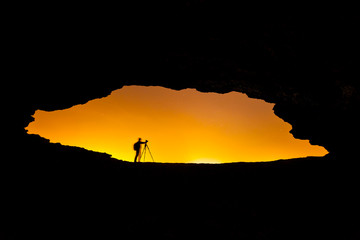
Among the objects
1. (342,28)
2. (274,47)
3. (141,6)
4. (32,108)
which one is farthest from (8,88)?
(342,28)

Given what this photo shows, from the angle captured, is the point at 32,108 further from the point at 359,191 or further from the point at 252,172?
the point at 359,191

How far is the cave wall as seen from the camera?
239 inches

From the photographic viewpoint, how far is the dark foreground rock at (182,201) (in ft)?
9.21

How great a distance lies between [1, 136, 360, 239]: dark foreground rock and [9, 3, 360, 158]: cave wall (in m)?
2.70

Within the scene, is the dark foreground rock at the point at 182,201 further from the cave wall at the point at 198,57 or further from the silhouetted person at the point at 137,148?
the silhouetted person at the point at 137,148

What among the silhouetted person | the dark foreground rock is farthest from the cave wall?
the silhouetted person

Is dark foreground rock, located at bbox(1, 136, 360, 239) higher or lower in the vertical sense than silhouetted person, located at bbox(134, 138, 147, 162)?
lower

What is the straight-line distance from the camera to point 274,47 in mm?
7141

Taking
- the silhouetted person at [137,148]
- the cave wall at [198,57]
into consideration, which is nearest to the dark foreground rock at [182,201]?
the cave wall at [198,57]

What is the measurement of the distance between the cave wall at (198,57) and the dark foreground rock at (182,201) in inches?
106

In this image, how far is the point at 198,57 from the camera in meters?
8.24

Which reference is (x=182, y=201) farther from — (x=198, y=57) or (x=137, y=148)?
(x=137, y=148)

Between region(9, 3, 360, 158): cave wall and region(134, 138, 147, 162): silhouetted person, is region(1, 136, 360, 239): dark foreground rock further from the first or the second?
region(134, 138, 147, 162): silhouetted person

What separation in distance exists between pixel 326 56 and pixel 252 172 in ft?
17.9
